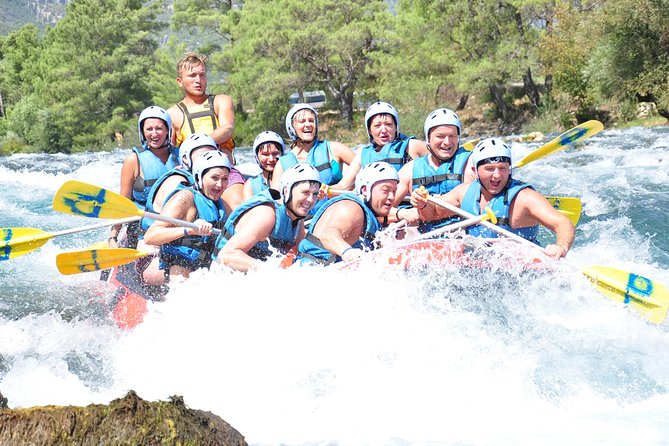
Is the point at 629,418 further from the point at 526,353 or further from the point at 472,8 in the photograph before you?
the point at 472,8

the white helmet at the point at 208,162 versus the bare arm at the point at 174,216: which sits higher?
the white helmet at the point at 208,162

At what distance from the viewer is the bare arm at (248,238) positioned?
206 inches

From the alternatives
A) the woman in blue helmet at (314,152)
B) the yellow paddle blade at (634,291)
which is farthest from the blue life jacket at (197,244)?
the yellow paddle blade at (634,291)

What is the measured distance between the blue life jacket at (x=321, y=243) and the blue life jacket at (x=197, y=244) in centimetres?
73

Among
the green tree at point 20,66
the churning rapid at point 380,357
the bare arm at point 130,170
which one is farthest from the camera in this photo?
the green tree at point 20,66

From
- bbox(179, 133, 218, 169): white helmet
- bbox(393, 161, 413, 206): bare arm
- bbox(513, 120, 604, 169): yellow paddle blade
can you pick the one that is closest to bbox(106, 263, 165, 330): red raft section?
bbox(179, 133, 218, 169): white helmet

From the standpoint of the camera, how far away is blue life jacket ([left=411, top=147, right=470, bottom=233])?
6277 mm

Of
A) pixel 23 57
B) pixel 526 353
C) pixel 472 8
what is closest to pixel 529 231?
pixel 526 353

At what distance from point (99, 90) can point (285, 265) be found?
3703 centimetres

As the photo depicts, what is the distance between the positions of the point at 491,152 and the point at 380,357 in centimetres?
165

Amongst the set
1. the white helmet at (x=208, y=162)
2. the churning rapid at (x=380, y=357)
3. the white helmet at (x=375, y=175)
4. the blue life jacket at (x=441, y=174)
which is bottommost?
the churning rapid at (x=380, y=357)

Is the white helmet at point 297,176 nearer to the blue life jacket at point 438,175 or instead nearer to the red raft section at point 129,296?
the blue life jacket at point 438,175

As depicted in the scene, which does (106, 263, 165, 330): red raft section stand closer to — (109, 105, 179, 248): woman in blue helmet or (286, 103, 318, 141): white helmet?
(109, 105, 179, 248): woman in blue helmet

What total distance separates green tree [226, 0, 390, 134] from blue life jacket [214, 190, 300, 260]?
26431 millimetres
